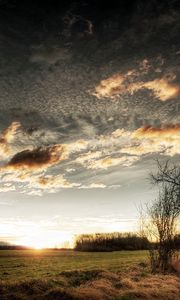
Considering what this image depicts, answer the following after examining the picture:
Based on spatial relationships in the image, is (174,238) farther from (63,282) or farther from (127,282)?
(63,282)

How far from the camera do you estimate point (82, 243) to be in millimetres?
106875

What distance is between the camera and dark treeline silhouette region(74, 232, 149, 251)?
10225 cm

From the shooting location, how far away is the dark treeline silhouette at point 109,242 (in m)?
102

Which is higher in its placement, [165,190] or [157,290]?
[165,190]

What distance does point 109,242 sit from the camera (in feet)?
353

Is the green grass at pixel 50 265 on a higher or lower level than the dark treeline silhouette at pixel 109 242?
lower

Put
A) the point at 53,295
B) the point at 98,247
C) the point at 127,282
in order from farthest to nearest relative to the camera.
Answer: the point at 98,247
the point at 127,282
the point at 53,295

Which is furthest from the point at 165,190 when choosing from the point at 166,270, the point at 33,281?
A: the point at 33,281

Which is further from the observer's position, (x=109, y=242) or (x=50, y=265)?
(x=109, y=242)

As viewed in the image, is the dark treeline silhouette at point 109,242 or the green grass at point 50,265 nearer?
the green grass at point 50,265

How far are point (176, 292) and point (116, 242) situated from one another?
92681 mm

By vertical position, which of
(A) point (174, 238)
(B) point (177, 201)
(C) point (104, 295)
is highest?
(B) point (177, 201)

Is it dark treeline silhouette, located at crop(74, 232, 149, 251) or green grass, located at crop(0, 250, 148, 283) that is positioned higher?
dark treeline silhouette, located at crop(74, 232, 149, 251)

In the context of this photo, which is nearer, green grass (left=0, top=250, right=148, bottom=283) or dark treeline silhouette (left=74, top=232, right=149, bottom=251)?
green grass (left=0, top=250, right=148, bottom=283)
